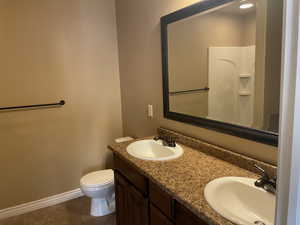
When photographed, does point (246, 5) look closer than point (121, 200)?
Yes

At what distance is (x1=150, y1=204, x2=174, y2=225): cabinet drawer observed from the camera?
4.38ft

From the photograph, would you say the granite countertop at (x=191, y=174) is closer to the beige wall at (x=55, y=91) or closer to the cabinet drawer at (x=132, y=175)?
the cabinet drawer at (x=132, y=175)

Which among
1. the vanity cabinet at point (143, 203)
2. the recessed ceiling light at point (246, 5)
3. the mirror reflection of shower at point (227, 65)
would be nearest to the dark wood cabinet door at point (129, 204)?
the vanity cabinet at point (143, 203)

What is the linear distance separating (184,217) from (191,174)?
26cm

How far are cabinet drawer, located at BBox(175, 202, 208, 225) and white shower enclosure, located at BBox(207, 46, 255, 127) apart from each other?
646 millimetres

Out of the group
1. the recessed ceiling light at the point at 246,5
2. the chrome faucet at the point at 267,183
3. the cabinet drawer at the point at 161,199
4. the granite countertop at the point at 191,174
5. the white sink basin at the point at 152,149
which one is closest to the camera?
the granite countertop at the point at 191,174

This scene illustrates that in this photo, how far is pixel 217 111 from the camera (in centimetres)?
170

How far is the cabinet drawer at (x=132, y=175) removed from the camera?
153 centimetres

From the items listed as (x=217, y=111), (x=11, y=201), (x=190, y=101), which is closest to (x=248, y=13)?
(x=217, y=111)

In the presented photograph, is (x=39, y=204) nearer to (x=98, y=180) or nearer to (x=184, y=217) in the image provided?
(x=98, y=180)

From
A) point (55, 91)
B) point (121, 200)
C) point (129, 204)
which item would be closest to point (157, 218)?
point (129, 204)

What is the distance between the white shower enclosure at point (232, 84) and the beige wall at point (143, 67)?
0.17m

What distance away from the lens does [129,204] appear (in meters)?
1.79

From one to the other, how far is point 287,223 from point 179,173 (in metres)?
0.86
